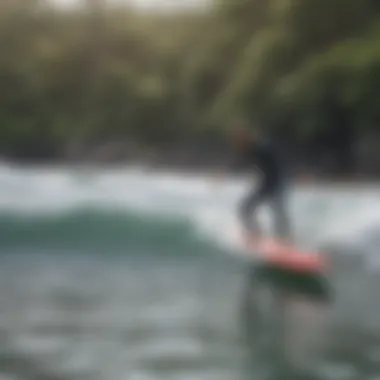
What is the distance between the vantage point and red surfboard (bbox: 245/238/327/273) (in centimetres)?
441

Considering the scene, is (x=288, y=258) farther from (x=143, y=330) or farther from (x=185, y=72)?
(x=185, y=72)

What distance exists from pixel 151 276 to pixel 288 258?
0.64 m

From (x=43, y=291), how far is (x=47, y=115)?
12.8 ft

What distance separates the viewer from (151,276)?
15.3ft

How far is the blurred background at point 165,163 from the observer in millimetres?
3562

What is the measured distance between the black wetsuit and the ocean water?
0.17 metres

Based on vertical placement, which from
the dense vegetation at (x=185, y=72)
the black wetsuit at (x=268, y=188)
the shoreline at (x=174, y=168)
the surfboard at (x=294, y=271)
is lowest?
the surfboard at (x=294, y=271)

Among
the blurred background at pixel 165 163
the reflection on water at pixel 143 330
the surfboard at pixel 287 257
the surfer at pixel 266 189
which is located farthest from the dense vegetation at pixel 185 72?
the reflection on water at pixel 143 330

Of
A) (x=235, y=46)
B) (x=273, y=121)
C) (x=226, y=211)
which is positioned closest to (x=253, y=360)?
(x=226, y=211)

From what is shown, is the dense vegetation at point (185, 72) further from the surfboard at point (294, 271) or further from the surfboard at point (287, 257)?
the surfboard at point (294, 271)

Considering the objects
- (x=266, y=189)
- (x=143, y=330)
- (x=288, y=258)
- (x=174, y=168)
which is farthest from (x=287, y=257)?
(x=174, y=168)

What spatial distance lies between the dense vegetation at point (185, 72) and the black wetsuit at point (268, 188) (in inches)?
37.8

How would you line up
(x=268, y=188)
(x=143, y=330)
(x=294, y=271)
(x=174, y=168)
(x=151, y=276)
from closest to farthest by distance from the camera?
(x=143, y=330) → (x=294, y=271) → (x=151, y=276) → (x=268, y=188) → (x=174, y=168)

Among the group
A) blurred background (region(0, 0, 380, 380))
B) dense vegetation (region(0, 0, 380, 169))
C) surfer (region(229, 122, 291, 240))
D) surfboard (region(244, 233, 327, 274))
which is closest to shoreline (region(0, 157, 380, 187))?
blurred background (region(0, 0, 380, 380))
